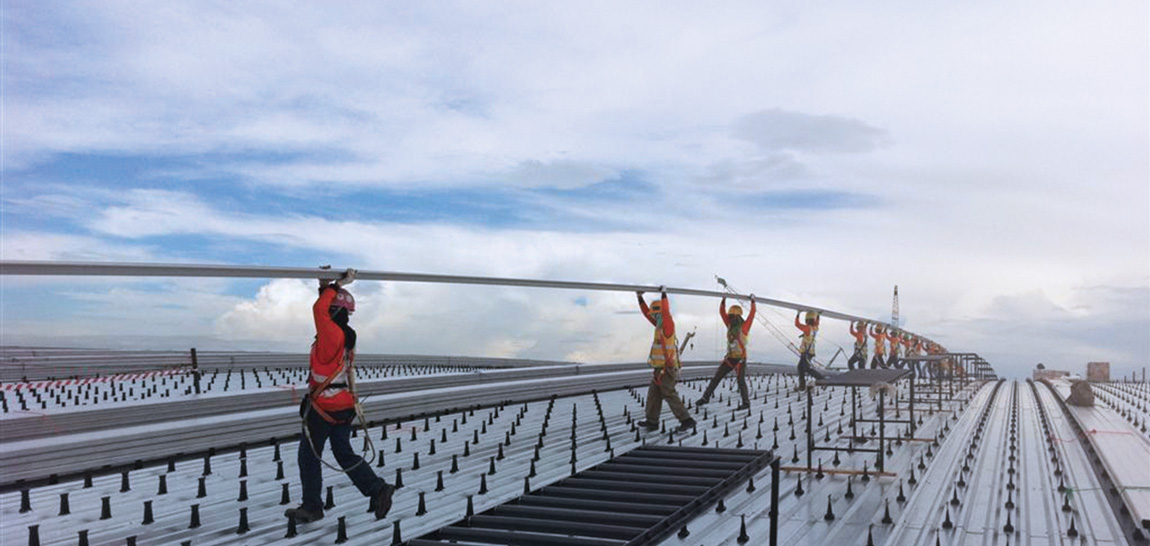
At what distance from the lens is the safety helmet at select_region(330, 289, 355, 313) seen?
839cm

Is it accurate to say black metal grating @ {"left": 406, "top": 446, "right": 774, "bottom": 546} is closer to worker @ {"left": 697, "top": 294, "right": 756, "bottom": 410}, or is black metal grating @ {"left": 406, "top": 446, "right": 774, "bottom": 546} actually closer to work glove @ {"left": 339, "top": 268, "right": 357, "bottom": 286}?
work glove @ {"left": 339, "top": 268, "right": 357, "bottom": 286}

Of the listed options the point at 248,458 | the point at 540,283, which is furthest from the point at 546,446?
the point at 248,458

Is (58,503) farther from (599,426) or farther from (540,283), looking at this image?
(599,426)

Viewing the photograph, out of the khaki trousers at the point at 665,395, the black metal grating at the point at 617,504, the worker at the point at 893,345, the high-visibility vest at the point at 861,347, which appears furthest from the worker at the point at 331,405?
the worker at the point at 893,345

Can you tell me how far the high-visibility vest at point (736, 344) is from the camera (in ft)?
67.9

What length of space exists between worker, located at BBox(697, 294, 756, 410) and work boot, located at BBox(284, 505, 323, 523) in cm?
1313

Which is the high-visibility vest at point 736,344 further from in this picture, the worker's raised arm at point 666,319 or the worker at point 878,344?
the worker at point 878,344

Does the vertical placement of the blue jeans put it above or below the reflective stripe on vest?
below

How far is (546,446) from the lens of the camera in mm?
12922

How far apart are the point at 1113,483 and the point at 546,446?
25.1 feet

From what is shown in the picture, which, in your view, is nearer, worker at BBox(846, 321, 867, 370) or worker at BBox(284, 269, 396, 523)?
worker at BBox(284, 269, 396, 523)

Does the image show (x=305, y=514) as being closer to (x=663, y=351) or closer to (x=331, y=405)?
(x=331, y=405)

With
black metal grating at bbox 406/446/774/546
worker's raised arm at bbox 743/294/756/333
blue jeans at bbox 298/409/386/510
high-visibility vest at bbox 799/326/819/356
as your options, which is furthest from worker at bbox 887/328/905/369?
blue jeans at bbox 298/409/386/510

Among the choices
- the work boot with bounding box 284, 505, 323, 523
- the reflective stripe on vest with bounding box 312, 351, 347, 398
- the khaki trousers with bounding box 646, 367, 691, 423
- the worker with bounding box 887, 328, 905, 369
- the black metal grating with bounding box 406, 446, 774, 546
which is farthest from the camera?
the worker with bounding box 887, 328, 905, 369
